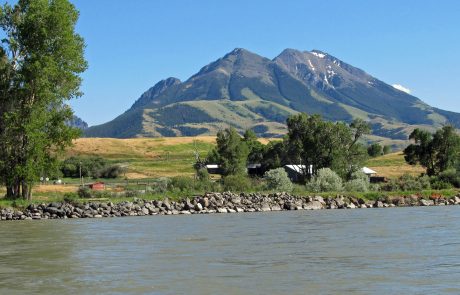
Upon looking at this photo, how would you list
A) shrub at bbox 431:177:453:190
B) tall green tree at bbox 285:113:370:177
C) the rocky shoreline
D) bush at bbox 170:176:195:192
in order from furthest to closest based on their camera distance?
1. tall green tree at bbox 285:113:370:177
2. shrub at bbox 431:177:453:190
3. bush at bbox 170:176:195:192
4. the rocky shoreline

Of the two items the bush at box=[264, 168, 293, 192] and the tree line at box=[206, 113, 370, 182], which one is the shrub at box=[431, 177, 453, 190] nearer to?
the tree line at box=[206, 113, 370, 182]

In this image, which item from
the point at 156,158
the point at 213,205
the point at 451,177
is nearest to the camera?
the point at 213,205

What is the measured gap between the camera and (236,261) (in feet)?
65.4

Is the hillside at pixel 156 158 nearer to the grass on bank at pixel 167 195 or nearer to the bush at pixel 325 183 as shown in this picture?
the bush at pixel 325 183

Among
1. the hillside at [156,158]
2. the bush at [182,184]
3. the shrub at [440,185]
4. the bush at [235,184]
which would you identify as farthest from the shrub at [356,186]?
the hillside at [156,158]

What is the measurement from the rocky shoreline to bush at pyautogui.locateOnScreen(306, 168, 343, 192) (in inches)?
318

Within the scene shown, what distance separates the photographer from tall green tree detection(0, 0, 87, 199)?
167ft

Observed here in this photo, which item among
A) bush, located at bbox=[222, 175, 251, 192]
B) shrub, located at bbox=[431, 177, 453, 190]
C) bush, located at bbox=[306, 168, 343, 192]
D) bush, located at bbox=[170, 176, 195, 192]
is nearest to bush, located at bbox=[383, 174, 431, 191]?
shrub, located at bbox=[431, 177, 453, 190]

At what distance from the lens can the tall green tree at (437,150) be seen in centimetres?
9376

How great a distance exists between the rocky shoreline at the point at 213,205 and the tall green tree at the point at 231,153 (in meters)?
42.3

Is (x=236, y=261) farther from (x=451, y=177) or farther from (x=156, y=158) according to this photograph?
(x=156, y=158)

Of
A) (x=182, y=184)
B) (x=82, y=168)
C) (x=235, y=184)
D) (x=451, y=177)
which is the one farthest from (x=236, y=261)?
(x=82, y=168)

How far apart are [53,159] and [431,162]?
6353 centimetres

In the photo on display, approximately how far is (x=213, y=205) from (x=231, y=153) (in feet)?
171
